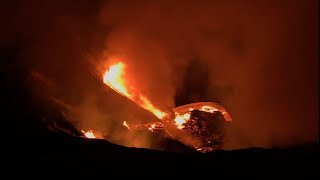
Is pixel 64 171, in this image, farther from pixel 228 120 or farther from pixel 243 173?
pixel 228 120

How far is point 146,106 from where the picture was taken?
25.2m

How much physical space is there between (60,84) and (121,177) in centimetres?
968

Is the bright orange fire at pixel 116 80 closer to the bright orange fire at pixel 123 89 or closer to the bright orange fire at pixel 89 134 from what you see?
the bright orange fire at pixel 123 89

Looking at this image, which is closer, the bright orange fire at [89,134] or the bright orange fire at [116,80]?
the bright orange fire at [89,134]

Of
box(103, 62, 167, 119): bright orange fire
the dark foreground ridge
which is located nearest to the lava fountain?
box(103, 62, 167, 119): bright orange fire

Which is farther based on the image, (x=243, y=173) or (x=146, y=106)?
(x=146, y=106)

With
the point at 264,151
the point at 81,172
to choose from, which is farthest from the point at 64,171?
the point at 264,151

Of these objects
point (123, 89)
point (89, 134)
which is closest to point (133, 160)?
point (89, 134)

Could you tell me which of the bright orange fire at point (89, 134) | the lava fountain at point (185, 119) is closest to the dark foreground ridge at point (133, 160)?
the bright orange fire at point (89, 134)

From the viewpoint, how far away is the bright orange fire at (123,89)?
25.1 meters

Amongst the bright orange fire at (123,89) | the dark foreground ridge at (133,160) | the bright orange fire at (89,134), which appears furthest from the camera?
the bright orange fire at (123,89)

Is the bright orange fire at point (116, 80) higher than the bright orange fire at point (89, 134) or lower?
higher

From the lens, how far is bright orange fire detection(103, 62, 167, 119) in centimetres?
2508

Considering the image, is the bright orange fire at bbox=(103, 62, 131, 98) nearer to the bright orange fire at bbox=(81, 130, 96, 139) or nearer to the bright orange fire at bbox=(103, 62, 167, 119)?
the bright orange fire at bbox=(103, 62, 167, 119)
